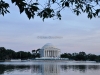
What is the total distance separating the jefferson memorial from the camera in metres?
165

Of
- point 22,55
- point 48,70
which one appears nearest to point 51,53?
point 22,55

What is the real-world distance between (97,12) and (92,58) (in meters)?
142

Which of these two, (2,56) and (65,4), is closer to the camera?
(65,4)

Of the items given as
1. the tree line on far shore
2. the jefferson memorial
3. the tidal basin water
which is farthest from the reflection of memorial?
the jefferson memorial

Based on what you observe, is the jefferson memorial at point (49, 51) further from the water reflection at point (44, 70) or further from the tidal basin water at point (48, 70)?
the water reflection at point (44, 70)

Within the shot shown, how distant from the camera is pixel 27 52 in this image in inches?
6614

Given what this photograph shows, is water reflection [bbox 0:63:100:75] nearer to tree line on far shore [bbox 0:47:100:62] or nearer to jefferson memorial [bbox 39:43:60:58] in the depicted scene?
tree line on far shore [bbox 0:47:100:62]

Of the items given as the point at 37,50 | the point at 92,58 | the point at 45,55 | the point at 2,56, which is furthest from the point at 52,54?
the point at 2,56

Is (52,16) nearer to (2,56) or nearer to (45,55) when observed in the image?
(2,56)

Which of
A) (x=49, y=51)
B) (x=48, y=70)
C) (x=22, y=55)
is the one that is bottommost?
(x=48, y=70)

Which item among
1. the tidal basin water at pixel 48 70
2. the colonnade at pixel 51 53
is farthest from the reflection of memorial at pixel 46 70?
the colonnade at pixel 51 53

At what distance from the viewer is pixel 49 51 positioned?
167 m

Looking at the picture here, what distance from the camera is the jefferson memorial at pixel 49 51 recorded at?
541 ft

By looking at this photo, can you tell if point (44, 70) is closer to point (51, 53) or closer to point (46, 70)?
point (46, 70)
